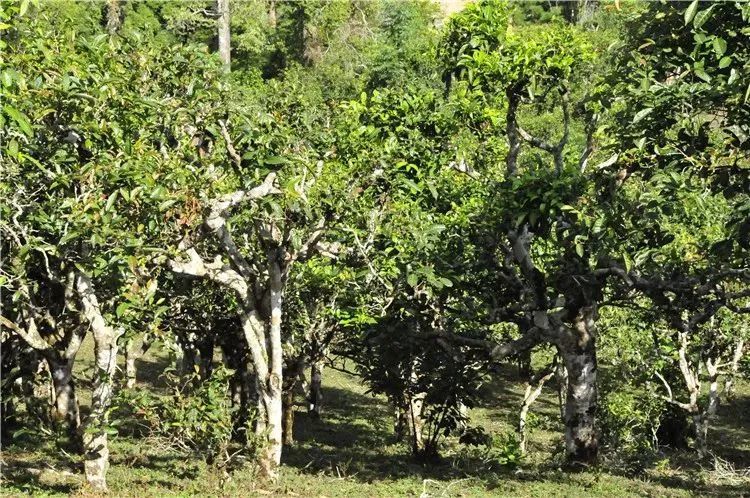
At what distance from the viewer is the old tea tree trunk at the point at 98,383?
1341 centimetres

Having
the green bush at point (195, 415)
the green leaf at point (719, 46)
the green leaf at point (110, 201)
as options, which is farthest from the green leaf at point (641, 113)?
the green bush at point (195, 415)

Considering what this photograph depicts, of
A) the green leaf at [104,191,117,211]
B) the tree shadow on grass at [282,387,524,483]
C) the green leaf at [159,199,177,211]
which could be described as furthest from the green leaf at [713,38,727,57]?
the tree shadow on grass at [282,387,524,483]

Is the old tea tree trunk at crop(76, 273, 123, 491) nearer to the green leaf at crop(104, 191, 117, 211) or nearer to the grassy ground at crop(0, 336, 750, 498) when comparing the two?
the grassy ground at crop(0, 336, 750, 498)

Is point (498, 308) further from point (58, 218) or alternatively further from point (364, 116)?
point (58, 218)

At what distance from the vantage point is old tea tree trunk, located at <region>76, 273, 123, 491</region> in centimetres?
1341

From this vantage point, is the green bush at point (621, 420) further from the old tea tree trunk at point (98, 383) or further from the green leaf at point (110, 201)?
the green leaf at point (110, 201)

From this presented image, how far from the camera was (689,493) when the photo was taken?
57.3 feet

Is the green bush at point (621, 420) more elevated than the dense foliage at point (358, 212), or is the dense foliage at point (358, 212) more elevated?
the dense foliage at point (358, 212)

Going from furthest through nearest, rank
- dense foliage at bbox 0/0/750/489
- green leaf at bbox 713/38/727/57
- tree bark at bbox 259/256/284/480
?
tree bark at bbox 259/256/284/480
dense foliage at bbox 0/0/750/489
green leaf at bbox 713/38/727/57

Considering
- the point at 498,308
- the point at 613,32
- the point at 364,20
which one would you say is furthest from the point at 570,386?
the point at 364,20

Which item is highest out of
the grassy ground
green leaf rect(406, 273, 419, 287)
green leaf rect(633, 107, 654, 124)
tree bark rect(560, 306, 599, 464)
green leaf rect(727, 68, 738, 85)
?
green leaf rect(727, 68, 738, 85)

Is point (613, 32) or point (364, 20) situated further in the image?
point (364, 20)

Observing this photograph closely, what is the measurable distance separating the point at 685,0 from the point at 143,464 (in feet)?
45.8

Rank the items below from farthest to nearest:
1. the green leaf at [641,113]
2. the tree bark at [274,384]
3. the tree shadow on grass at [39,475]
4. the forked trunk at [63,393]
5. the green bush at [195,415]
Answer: the forked trunk at [63,393] < the tree bark at [274,384] < the tree shadow on grass at [39,475] < the green bush at [195,415] < the green leaf at [641,113]
